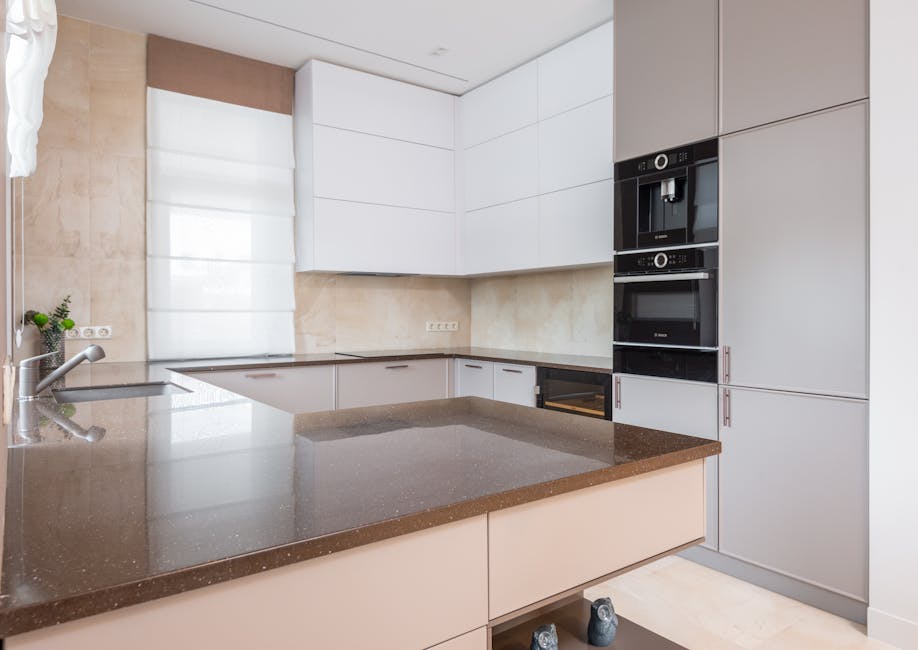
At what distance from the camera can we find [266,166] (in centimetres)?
376

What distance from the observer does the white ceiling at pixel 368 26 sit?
3.06 meters

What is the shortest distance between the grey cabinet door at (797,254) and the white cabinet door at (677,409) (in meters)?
0.17

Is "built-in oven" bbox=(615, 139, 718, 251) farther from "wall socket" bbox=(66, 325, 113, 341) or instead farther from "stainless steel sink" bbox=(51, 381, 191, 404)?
"wall socket" bbox=(66, 325, 113, 341)

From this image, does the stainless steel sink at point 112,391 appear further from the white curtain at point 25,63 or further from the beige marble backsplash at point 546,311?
the beige marble backsplash at point 546,311

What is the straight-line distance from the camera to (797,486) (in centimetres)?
227

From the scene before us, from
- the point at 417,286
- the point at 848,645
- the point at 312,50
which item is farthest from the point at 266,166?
the point at 848,645

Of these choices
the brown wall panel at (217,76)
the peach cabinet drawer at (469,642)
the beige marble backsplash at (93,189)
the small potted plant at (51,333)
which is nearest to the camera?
the peach cabinet drawer at (469,642)

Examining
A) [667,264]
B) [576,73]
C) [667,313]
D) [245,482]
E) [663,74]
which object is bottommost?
[245,482]

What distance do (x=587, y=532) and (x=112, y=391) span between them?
2157 millimetres

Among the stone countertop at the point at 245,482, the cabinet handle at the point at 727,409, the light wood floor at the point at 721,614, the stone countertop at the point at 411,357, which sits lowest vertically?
the light wood floor at the point at 721,614

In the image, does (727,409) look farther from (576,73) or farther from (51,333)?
(51,333)

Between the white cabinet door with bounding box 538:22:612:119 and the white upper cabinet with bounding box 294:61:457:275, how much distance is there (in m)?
0.95

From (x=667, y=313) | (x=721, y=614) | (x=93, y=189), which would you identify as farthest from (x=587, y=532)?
(x=93, y=189)

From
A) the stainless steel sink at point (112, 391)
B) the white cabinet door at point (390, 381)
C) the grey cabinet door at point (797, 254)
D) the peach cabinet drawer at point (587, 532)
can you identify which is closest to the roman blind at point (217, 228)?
the white cabinet door at point (390, 381)
